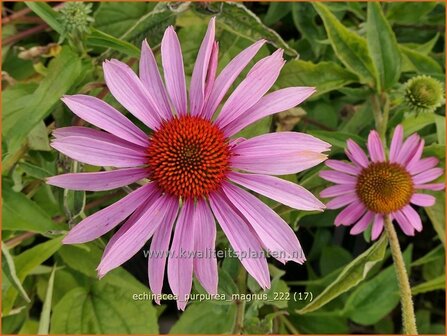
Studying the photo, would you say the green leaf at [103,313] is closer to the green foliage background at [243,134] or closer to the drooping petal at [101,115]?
the green foliage background at [243,134]

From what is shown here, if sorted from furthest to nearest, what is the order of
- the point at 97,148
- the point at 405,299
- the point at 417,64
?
the point at 417,64 < the point at 405,299 < the point at 97,148

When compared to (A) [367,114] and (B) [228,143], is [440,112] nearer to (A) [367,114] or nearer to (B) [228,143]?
(A) [367,114]

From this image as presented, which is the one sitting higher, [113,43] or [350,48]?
[350,48]

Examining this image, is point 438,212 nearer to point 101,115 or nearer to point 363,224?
point 363,224

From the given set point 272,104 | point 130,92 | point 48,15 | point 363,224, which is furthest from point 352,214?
point 48,15

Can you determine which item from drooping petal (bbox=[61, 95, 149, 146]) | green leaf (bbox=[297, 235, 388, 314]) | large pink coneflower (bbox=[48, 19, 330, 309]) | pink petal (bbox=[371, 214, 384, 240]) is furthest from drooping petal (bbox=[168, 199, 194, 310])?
pink petal (bbox=[371, 214, 384, 240])

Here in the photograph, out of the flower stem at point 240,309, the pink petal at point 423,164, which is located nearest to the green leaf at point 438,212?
the pink petal at point 423,164

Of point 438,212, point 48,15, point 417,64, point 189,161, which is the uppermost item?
point 417,64
